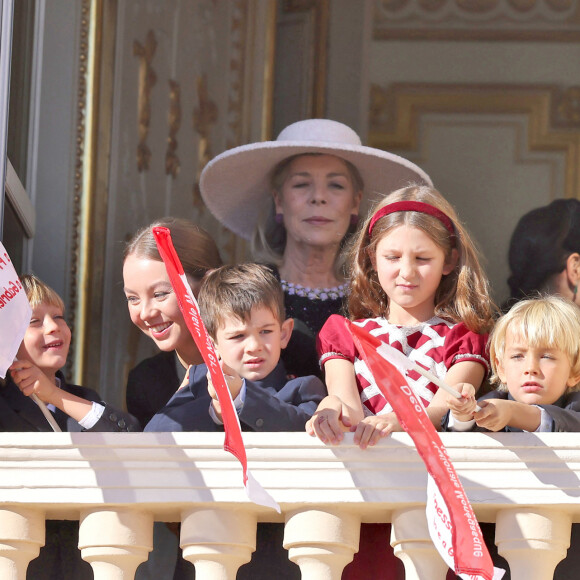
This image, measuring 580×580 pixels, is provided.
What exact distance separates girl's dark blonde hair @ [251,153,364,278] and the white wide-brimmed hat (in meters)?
0.02

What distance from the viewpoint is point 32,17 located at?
423 centimetres

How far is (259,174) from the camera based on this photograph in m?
4.05

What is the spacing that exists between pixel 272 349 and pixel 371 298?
32 centimetres

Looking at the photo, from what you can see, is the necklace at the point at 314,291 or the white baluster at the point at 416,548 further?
the necklace at the point at 314,291

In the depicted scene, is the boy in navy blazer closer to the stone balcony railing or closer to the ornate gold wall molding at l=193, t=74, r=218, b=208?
the stone balcony railing

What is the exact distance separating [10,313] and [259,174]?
3.93ft

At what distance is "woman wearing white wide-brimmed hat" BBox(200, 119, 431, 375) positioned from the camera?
3801mm

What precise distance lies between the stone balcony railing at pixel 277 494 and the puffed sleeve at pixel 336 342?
42 cm

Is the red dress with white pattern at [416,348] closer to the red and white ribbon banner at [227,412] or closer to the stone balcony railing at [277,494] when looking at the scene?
the stone balcony railing at [277,494]

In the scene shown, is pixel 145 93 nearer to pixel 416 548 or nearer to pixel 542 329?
pixel 542 329

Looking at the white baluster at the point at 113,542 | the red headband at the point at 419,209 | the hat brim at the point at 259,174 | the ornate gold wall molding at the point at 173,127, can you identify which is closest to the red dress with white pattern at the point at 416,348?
the red headband at the point at 419,209

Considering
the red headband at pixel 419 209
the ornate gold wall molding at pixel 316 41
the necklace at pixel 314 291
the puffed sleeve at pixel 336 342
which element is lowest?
the puffed sleeve at pixel 336 342

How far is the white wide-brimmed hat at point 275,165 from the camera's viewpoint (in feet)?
12.9

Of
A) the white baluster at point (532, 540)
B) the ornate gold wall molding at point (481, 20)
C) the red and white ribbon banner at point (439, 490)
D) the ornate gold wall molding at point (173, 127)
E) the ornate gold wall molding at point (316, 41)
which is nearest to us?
the red and white ribbon banner at point (439, 490)
